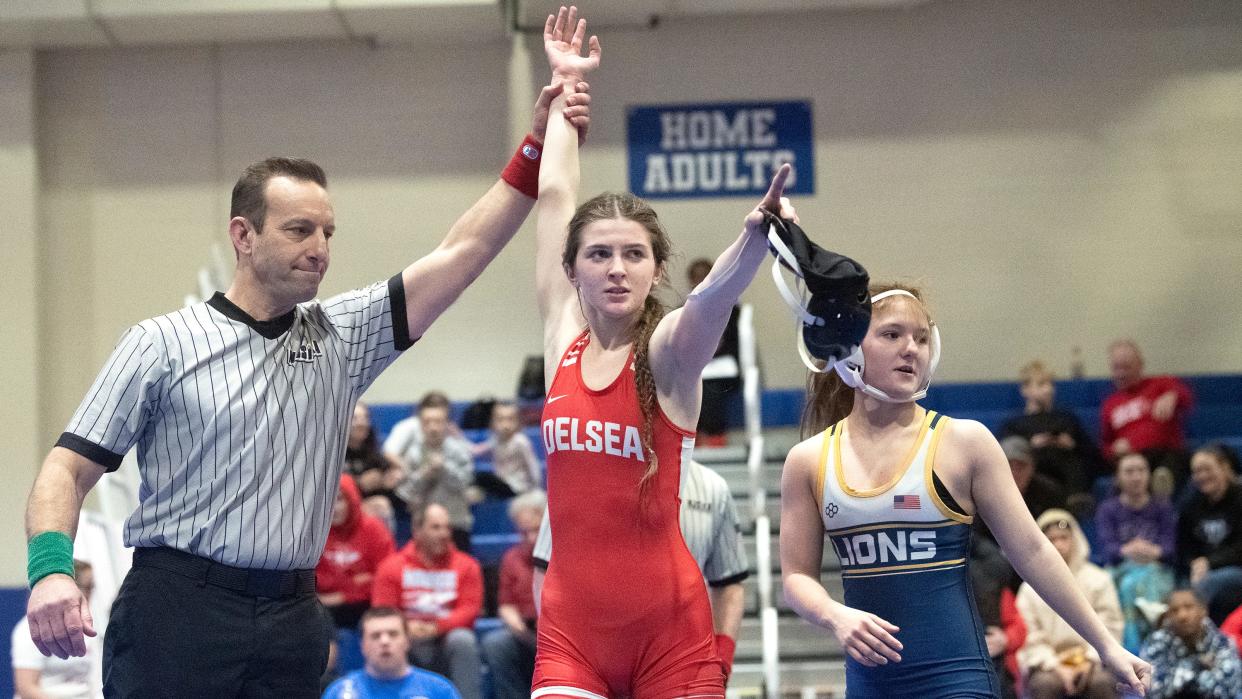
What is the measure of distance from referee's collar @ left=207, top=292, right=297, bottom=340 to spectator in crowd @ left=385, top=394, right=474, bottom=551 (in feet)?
19.3

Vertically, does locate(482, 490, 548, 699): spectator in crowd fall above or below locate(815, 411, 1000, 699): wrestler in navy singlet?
below

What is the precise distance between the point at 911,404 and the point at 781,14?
32.4 feet

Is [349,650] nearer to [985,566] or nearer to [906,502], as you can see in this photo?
[985,566]

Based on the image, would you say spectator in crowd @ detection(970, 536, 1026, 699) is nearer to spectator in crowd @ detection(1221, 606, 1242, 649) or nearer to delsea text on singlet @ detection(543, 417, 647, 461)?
spectator in crowd @ detection(1221, 606, 1242, 649)

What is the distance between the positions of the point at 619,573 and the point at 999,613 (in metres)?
5.18

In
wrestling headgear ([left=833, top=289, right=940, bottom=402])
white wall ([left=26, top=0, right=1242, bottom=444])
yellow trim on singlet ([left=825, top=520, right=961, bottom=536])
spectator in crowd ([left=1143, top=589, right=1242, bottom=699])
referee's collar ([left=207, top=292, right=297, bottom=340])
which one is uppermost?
white wall ([left=26, top=0, right=1242, bottom=444])

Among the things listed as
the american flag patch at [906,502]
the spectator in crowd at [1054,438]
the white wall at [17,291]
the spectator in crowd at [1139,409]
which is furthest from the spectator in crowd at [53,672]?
the spectator in crowd at [1139,409]

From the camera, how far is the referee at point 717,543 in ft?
17.6

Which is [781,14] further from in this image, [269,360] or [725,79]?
[269,360]

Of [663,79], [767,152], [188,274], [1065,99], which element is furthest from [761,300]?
[188,274]

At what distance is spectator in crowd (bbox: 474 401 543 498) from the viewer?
1007 cm

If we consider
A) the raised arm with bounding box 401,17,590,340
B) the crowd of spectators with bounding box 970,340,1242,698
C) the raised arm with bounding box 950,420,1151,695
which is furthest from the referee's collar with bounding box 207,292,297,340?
the crowd of spectators with bounding box 970,340,1242,698

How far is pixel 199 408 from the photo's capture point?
3.32m

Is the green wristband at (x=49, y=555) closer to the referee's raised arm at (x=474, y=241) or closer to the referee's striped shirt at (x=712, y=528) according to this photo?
the referee's raised arm at (x=474, y=241)
